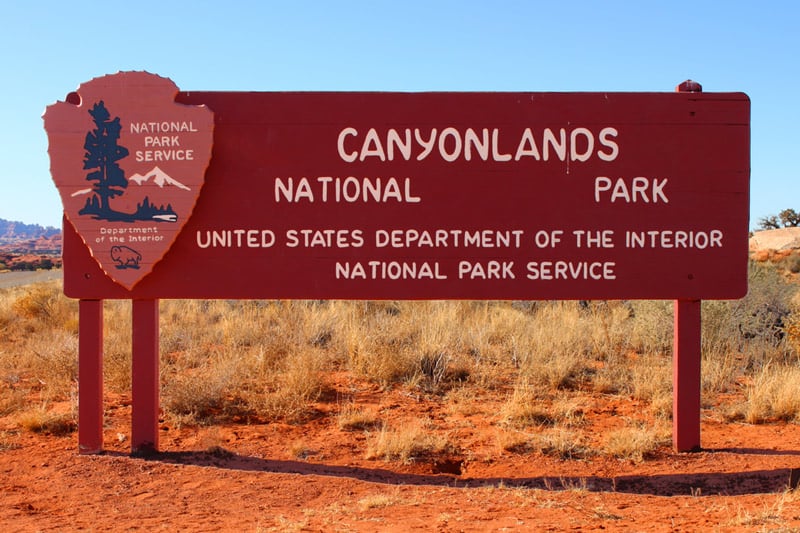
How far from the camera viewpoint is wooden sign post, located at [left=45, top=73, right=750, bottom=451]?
232 inches

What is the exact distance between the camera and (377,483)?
17.4 feet

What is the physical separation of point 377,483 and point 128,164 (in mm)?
3283

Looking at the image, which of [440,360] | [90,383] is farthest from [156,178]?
[440,360]

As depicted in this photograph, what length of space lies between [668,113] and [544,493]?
11.0 ft

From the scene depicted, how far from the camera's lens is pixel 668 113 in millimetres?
5953

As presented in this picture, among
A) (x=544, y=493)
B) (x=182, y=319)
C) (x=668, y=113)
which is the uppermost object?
(x=668, y=113)

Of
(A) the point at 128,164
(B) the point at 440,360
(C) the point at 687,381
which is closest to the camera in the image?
(A) the point at 128,164

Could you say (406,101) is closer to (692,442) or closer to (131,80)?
(131,80)

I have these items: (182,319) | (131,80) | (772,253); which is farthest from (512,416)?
(772,253)

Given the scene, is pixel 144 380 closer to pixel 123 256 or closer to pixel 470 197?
pixel 123 256

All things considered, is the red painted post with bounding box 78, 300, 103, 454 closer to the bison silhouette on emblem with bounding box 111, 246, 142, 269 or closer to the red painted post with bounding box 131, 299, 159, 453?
the red painted post with bounding box 131, 299, 159, 453

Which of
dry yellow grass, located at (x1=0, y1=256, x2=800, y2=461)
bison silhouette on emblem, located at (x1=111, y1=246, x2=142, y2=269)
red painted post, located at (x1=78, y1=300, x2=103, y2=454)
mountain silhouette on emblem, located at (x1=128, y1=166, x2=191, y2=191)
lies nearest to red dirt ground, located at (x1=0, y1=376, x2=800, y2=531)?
red painted post, located at (x1=78, y1=300, x2=103, y2=454)

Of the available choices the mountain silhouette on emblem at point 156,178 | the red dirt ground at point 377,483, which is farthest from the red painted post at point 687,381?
the mountain silhouette on emblem at point 156,178

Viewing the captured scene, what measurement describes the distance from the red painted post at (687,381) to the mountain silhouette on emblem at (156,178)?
14.5 feet
